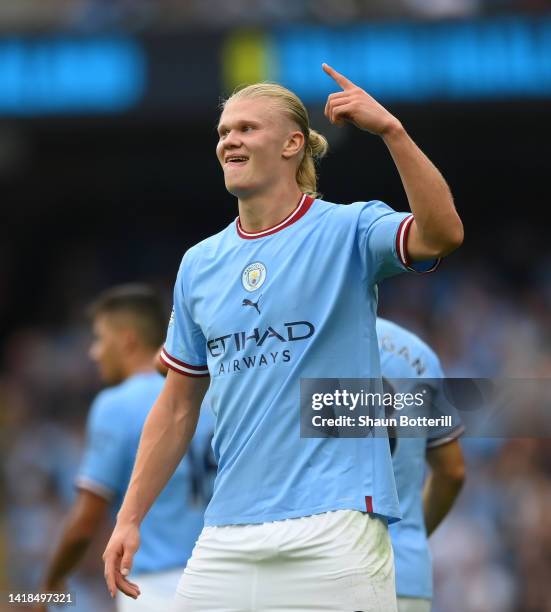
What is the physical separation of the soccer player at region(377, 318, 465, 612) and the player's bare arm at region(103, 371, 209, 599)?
35.1 inches

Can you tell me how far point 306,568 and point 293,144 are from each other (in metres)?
1.26

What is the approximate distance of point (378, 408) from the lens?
12.3ft

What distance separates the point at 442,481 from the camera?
16.9ft

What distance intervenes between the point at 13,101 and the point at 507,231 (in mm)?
5858

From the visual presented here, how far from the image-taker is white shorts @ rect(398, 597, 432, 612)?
4742 millimetres

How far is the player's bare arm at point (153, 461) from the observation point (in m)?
3.81

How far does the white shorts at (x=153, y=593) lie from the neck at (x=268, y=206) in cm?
202

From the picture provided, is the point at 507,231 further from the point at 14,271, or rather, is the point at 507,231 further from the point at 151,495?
the point at 151,495

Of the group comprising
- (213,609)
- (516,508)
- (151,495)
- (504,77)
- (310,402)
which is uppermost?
(504,77)

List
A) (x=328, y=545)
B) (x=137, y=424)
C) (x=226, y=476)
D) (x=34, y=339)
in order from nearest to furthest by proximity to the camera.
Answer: (x=328, y=545), (x=226, y=476), (x=137, y=424), (x=34, y=339)

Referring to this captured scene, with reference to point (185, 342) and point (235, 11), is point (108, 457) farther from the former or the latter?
point (235, 11)

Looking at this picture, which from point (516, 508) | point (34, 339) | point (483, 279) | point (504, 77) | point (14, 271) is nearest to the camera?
point (516, 508)

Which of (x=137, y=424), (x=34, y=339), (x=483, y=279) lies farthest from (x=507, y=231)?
(x=137, y=424)

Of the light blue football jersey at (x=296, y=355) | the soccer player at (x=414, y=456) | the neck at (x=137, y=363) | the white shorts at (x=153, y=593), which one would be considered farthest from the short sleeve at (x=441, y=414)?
the neck at (x=137, y=363)
